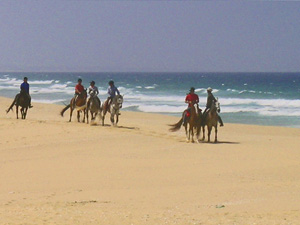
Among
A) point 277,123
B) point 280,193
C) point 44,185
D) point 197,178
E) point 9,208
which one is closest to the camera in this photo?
point 9,208

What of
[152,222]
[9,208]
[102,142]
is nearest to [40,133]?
[102,142]

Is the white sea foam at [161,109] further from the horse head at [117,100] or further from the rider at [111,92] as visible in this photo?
the horse head at [117,100]

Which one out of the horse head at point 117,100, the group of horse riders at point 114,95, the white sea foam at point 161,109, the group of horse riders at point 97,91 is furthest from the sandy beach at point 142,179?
the white sea foam at point 161,109

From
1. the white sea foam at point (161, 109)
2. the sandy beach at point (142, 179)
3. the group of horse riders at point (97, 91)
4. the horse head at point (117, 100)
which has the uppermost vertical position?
the group of horse riders at point (97, 91)

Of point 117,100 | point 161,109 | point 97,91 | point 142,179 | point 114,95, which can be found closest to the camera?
point 142,179

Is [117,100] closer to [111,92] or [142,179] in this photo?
[111,92]

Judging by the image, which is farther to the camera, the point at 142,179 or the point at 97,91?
the point at 97,91

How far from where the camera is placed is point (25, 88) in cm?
2377

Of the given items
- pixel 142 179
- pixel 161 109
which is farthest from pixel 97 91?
pixel 161 109

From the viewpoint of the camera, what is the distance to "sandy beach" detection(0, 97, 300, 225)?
873cm

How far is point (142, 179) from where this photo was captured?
39.0ft

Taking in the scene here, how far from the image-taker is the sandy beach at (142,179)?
8.73 metres

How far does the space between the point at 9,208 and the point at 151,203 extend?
2.49 metres

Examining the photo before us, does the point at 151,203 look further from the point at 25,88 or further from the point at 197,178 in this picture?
the point at 25,88
